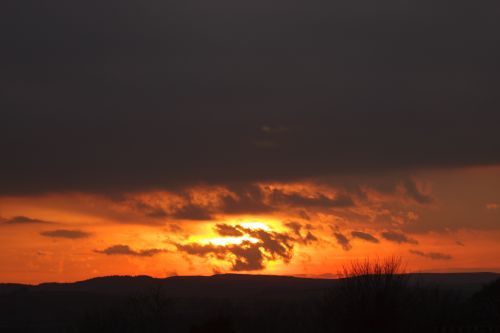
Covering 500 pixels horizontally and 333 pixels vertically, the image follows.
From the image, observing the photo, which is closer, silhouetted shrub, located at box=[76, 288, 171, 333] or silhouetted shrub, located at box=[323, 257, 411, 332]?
silhouetted shrub, located at box=[323, 257, 411, 332]

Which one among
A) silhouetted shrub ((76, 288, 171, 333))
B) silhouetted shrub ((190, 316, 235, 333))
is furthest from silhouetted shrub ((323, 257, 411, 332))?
silhouetted shrub ((76, 288, 171, 333))

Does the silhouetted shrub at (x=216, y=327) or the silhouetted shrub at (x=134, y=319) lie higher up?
the silhouetted shrub at (x=134, y=319)

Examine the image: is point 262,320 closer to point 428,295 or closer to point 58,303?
point 428,295

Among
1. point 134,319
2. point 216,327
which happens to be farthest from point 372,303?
point 134,319

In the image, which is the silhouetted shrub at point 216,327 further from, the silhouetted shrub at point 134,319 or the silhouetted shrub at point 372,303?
the silhouetted shrub at point 134,319

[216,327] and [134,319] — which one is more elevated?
[134,319]

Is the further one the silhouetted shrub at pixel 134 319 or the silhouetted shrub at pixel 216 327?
the silhouetted shrub at pixel 134 319

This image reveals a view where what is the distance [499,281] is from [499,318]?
19.2m

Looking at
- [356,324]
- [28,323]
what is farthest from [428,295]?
[28,323]

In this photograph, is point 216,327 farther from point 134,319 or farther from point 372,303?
point 134,319

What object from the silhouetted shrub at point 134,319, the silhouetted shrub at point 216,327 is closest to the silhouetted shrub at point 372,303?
the silhouetted shrub at point 216,327

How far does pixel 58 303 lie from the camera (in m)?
148

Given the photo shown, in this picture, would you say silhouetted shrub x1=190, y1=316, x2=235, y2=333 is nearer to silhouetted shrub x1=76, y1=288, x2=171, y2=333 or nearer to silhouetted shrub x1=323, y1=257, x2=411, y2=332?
silhouetted shrub x1=323, y1=257, x2=411, y2=332

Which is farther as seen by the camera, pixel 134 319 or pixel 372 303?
pixel 134 319
